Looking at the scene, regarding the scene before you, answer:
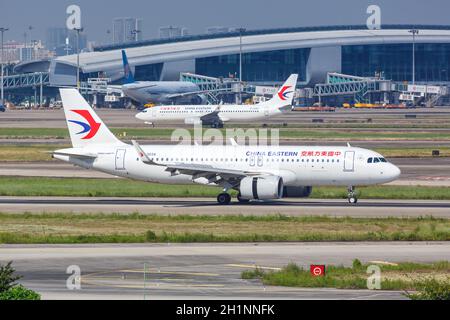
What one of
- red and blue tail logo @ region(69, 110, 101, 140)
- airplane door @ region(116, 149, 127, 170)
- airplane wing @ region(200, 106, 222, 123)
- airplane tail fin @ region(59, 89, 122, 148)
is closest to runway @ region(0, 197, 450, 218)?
airplane door @ region(116, 149, 127, 170)

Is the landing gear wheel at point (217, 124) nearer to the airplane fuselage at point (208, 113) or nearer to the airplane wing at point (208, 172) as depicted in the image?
the airplane fuselage at point (208, 113)

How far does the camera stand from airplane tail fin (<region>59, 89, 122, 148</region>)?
64.9 metres

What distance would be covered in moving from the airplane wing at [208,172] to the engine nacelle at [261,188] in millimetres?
737

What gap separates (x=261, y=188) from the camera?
59719 millimetres

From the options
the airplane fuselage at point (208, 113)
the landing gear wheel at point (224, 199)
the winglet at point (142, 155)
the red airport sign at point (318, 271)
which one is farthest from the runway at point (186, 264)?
the airplane fuselage at point (208, 113)

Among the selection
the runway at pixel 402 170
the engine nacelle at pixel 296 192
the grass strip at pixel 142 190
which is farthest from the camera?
the runway at pixel 402 170

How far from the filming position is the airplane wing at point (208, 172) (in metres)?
60.2

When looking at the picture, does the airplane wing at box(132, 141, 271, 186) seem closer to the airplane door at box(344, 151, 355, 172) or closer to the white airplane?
the airplane door at box(344, 151, 355, 172)

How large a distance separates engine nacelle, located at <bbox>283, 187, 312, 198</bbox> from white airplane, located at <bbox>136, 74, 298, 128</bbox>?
8369 centimetres

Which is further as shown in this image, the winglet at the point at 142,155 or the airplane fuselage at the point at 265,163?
the airplane fuselage at the point at 265,163

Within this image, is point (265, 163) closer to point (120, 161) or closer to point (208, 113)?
point (120, 161)

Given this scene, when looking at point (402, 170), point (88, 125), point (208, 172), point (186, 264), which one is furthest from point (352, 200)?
point (186, 264)

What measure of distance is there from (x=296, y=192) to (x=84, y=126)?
555 inches
